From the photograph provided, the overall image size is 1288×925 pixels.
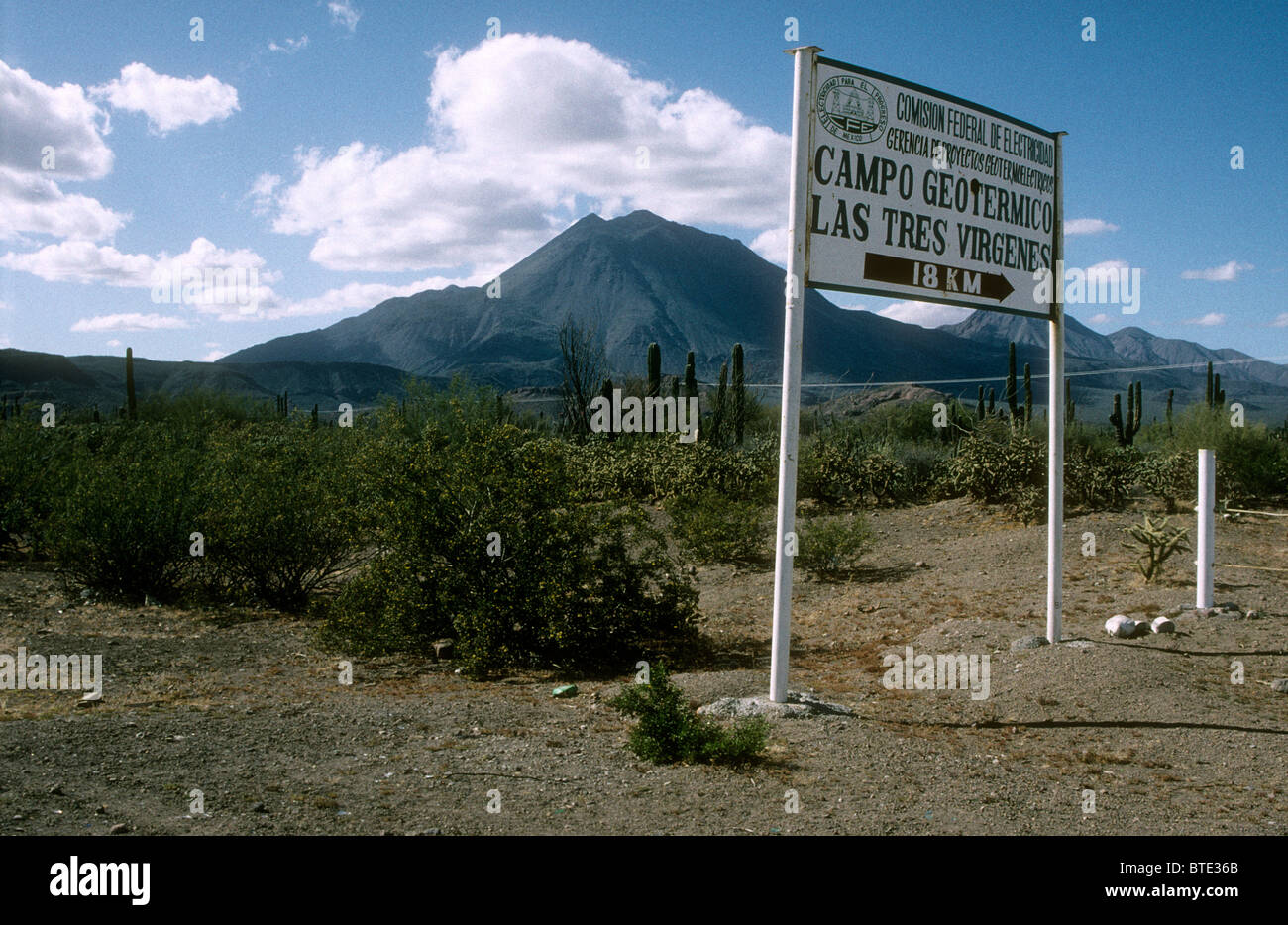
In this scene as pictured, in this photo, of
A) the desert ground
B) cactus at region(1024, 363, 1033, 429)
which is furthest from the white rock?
Result: cactus at region(1024, 363, 1033, 429)

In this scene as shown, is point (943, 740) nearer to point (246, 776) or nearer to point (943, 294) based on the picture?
point (943, 294)

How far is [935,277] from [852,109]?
1.23 m

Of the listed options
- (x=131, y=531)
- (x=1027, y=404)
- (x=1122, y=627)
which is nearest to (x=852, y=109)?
(x=1122, y=627)

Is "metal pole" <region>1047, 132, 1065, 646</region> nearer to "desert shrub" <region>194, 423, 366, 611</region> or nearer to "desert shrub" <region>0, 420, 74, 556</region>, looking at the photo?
"desert shrub" <region>194, 423, 366, 611</region>

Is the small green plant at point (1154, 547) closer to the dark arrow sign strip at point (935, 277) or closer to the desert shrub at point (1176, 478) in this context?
the dark arrow sign strip at point (935, 277)

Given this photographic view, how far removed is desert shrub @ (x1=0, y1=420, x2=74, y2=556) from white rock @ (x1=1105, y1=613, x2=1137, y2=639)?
437 inches

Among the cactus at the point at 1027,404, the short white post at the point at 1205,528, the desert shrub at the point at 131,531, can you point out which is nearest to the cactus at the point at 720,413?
the cactus at the point at 1027,404

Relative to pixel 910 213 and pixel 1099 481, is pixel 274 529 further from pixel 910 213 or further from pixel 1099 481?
pixel 1099 481

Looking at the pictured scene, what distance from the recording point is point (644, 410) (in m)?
24.2

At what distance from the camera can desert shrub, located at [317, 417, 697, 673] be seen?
763 centimetres

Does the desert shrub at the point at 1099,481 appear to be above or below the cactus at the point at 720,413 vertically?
below

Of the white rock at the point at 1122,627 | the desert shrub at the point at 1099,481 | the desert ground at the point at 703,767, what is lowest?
the desert ground at the point at 703,767

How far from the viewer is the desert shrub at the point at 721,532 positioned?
40.3 feet

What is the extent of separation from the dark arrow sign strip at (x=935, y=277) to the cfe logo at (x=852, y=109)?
2.48 feet
